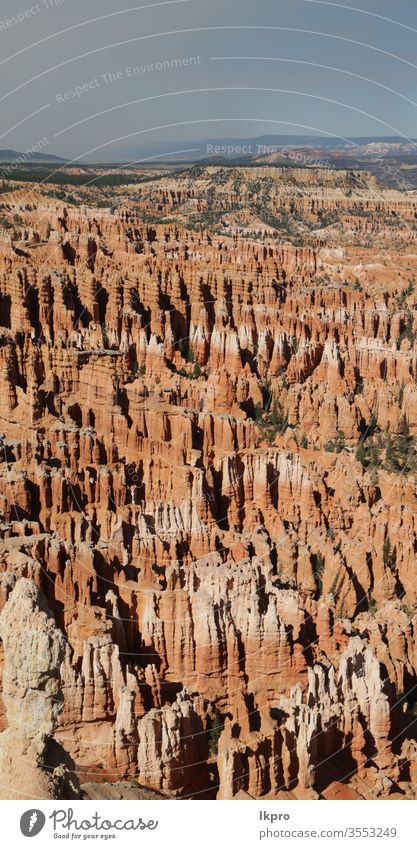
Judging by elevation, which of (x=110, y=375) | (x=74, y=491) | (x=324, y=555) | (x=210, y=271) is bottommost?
(x=324, y=555)

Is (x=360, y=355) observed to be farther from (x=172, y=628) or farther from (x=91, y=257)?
(x=172, y=628)

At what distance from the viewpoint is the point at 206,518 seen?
1051 inches

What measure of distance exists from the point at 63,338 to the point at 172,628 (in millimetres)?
22457

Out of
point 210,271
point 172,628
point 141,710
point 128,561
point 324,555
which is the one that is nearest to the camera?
point 141,710

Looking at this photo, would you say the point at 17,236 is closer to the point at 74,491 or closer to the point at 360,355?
the point at 360,355

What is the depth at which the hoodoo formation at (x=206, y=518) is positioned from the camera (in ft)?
49.2

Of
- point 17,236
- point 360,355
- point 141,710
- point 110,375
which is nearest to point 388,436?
point 360,355

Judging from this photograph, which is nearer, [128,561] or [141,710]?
[141,710]

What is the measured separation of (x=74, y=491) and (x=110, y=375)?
9492mm

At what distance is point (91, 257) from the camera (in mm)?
53562

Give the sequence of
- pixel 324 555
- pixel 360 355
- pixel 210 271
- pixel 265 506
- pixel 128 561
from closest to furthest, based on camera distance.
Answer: pixel 128 561 < pixel 324 555 < pixel 265 506 < pixel 360 355 < pixel 210 271

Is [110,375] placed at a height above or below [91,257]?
below

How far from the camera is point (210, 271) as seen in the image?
52406 millimetres

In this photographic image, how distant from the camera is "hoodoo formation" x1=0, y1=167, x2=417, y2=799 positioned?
1500 cm
